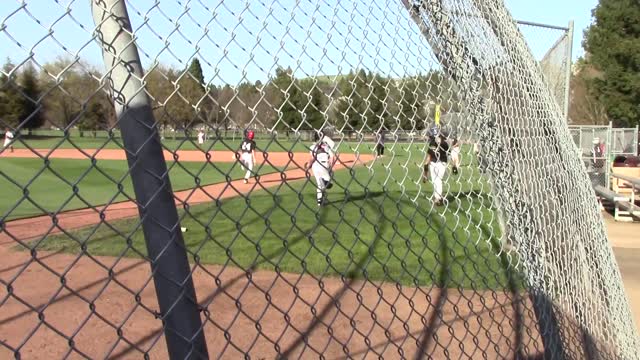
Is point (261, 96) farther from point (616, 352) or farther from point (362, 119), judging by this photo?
point (616, 352)

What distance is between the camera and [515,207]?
342 centimetres

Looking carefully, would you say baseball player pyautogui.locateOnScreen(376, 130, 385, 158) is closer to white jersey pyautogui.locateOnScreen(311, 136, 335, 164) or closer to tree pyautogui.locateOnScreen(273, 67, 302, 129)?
white jersey pyautogui.locateOnScreen(311, 136, 335, 164)

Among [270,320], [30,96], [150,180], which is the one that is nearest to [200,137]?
[150,180]

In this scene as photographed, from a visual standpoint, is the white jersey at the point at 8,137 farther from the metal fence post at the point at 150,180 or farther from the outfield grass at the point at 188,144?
the metal fence post at the point at 150,180

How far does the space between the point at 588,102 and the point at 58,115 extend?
4777cm

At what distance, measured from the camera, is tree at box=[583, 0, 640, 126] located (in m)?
30.8

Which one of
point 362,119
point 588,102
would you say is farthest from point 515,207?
point 588,102

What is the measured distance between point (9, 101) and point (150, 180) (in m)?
0.41

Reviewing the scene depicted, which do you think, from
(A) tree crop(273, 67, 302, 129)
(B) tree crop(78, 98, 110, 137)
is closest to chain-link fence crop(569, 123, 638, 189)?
(A) tree crop(273, 67, 302, 129)

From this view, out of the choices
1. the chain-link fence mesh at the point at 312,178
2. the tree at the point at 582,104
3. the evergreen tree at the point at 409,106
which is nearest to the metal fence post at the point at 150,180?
Answer: the chain-link fence mesh at the point at 312,178

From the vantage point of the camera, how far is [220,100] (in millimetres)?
1784

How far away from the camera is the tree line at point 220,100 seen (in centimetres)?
139

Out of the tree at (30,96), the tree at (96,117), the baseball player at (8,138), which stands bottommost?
the baseball player at (8,138)

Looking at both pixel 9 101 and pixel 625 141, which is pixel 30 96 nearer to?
pixel 9 101
